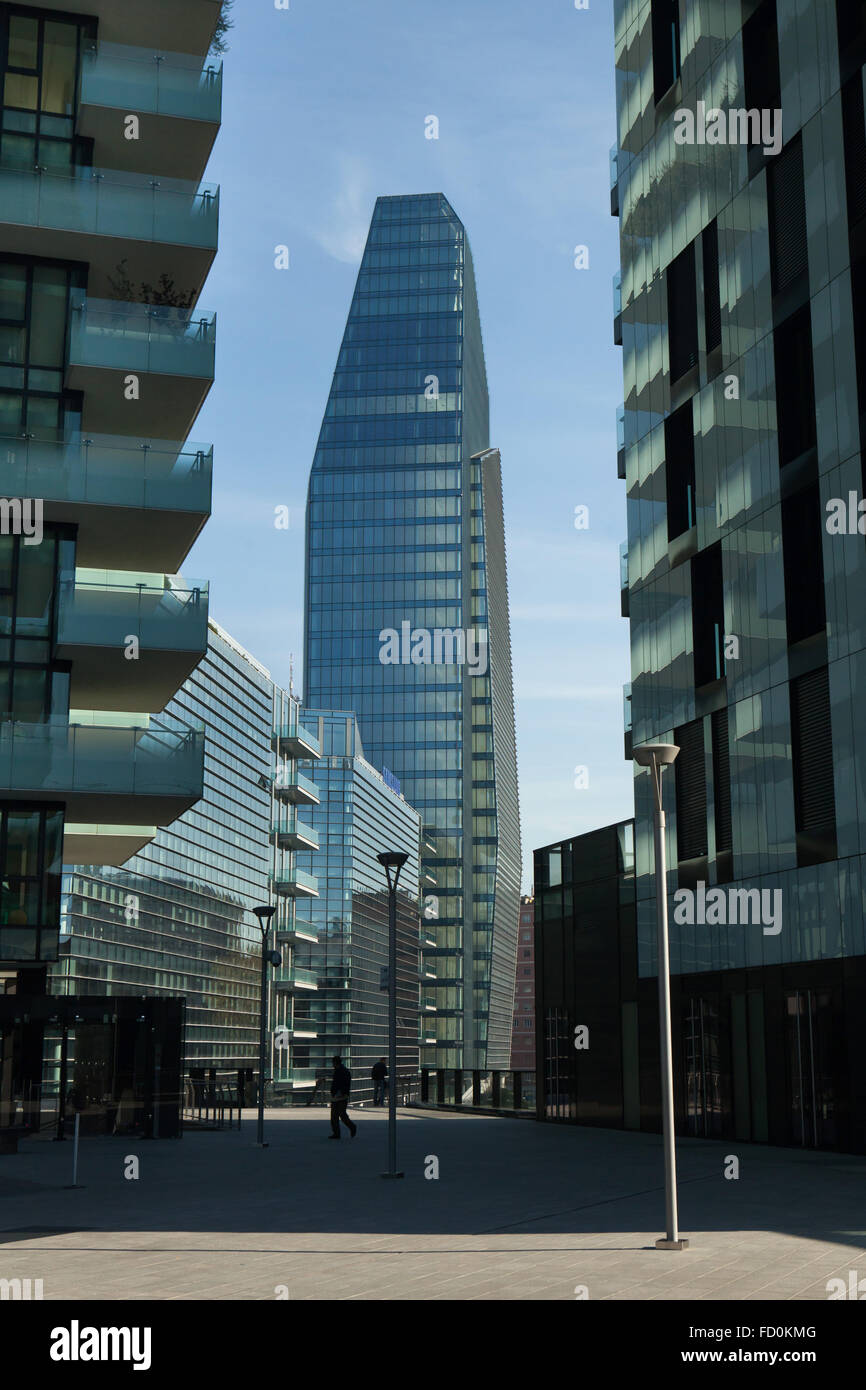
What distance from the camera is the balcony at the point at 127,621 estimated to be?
25547mm

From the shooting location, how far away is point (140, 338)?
26.8m

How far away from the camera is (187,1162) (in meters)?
23.2

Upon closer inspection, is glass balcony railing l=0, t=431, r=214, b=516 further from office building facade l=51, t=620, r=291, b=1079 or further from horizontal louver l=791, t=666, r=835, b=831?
office building facade l=51, t=620, r=291, b=1079

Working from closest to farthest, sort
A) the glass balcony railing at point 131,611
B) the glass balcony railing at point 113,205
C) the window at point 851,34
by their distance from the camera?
the window at point 851,34, the glass balcony railing at point 131,611, the glass balcony railing at point 113,205

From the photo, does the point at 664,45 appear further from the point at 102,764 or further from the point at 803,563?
the point at 102,764

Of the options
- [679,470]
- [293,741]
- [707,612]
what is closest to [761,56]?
[679,470]

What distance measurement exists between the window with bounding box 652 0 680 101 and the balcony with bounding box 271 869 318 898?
6046 cm

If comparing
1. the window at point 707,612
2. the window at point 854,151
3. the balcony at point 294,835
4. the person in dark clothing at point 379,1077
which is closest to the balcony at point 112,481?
the window at point 707,612

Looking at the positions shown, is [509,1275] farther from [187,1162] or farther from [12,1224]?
[187,1162]

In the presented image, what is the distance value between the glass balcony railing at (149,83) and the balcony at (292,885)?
207 feet

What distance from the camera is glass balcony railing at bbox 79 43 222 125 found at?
2727 cm

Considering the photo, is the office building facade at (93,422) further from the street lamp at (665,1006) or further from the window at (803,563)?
the street lamp at (665,1006)

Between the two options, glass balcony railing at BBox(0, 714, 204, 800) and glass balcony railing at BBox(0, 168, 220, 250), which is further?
glass balcony railing at BBox(0, 168, 220, 250)

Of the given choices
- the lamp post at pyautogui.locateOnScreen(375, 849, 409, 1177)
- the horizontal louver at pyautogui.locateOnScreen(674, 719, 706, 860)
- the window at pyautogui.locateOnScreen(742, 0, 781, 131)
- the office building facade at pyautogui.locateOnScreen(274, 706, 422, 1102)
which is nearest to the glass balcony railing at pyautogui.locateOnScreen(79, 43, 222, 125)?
the window at pyautogui.locateOnScreen(742, 0, 781, 131)
